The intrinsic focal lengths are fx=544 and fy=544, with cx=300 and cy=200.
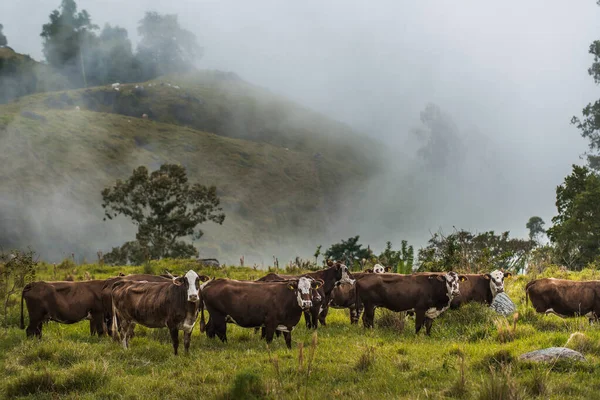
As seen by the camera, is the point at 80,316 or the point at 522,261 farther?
the point at 522,261

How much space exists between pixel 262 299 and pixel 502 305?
8353 millimetres

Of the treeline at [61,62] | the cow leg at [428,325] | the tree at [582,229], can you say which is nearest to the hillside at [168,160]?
the treeline at [61,62]

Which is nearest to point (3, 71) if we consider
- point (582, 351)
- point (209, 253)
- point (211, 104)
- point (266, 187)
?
point (211, 104)

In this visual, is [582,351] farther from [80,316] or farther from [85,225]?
[85,225]

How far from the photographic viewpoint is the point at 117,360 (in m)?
12.0

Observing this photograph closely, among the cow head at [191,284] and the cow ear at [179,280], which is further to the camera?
the cow ear at [179,280]

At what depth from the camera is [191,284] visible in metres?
12.6

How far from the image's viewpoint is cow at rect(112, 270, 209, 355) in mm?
12750

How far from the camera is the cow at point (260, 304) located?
13.8 m

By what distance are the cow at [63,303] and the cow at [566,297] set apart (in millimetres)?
13227

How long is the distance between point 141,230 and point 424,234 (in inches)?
4306

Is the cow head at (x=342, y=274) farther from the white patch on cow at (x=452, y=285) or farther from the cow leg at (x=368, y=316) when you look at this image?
the white patch on cow at (x=452, y=285)

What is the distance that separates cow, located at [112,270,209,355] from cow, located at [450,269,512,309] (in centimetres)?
932

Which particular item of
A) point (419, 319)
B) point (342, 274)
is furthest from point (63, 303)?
point (419, 319)
